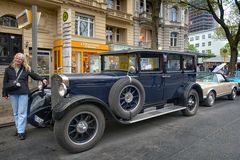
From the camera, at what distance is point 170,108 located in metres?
5.89

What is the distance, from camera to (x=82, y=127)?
3941mm

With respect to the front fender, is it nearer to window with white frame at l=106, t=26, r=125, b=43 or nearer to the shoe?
the shoe

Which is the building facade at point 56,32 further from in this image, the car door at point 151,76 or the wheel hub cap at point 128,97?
the wheel hub cap at point 128,97

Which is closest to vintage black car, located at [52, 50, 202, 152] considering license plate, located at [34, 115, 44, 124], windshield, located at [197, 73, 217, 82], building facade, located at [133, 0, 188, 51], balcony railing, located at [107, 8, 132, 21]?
license plate, located at [34, 115, 44, 124]

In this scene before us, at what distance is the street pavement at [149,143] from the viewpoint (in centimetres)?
360

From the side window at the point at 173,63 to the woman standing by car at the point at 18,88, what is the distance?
3659 mm

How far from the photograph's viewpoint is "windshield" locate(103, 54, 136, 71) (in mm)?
5070

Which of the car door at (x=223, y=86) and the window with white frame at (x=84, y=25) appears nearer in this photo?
the car door at (x=223, y=86)

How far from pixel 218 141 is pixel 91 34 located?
613 inches

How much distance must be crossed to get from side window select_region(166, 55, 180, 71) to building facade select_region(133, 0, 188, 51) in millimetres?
17199

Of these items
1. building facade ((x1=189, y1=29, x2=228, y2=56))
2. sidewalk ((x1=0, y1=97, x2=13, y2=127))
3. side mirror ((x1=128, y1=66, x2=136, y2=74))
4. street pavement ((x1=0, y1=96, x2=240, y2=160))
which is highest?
building facade ((x1=189, y1=29, x2=228, y2=56))

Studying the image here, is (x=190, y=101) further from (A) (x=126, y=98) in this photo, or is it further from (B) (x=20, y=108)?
(B) (x=20, y=108)

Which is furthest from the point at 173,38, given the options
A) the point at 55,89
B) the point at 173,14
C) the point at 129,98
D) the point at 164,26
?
the point at 55,89

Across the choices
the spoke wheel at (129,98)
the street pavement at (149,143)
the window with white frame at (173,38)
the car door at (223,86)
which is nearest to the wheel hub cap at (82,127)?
the street pavement at (149,143)
